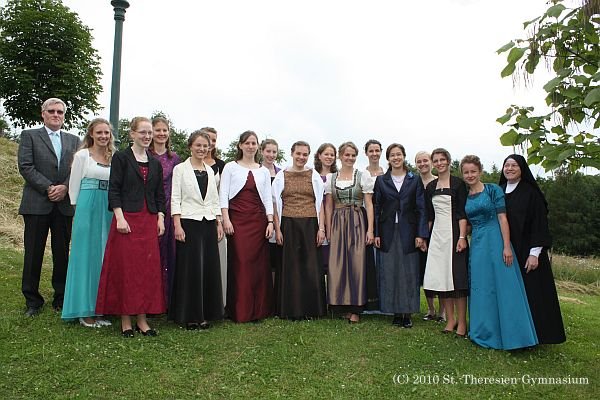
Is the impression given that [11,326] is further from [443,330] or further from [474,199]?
[474,199]

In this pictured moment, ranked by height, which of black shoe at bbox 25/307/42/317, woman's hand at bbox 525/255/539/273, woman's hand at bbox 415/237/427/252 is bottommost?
black shoe at bbox 25/307/42/317

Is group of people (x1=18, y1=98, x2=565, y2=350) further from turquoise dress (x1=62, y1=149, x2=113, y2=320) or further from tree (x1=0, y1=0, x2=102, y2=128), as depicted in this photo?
tree (x1=0, y1=0, x2=102, y2=128)

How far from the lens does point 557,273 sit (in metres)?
17.0

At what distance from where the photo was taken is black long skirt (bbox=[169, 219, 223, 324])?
5.59m

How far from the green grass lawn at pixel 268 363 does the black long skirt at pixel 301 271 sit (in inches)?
11.3

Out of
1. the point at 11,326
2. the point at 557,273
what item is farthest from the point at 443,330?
the point at 557,273

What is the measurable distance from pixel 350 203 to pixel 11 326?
3.98 m

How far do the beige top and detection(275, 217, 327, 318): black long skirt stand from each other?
0.09 meters

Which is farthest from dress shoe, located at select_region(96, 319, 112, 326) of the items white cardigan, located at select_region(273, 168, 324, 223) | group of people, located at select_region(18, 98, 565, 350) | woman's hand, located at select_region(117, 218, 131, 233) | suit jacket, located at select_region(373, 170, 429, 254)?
suit jacket, located at select_region(373, 170, 429, 254)

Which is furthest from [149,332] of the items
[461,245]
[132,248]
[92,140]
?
[461,245]

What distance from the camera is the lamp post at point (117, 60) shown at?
6.67 metres

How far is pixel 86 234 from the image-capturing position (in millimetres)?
5422

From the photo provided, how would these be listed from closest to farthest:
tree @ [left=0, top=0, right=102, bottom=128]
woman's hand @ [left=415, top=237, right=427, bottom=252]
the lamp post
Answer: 1. woman's hand @ [left=415, top=237, right=427, bottom=252]
2. the lamp post
3. tree @ [left=0, top=0, right=102, bottom=128]

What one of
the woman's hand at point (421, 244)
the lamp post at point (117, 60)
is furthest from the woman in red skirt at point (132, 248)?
the woman's hand at point (421, 244)
